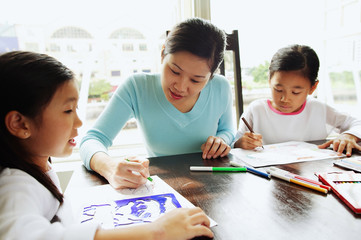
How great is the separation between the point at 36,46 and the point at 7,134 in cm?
143

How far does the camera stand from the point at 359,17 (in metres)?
1.79

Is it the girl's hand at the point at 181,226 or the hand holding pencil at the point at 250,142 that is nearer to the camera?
the girl's hand at the point at 181,226

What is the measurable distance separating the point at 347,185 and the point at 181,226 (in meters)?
0.44

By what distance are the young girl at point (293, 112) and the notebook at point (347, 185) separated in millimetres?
323

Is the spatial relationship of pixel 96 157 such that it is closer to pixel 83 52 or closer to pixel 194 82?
pixel 194 82

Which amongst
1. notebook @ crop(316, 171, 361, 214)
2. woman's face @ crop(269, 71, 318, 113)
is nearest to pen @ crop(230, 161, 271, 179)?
notebook @ crop(316, 171, 361, 214)

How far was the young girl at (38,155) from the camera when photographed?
0.37 metres

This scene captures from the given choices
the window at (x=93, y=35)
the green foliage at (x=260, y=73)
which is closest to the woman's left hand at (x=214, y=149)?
the window at (x=93, y=35)

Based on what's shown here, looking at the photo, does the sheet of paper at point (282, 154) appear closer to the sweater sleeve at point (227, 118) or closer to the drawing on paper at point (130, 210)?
the sweater sleeve at point (227, 118)

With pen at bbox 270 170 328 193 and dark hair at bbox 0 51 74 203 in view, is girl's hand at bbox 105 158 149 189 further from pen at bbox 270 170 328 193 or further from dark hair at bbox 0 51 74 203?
pen at bbox 270 170 328 193

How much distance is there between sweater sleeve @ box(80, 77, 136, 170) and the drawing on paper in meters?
0.28

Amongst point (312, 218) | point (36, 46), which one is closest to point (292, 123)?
point (312, 218)

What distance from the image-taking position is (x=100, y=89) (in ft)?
5.78

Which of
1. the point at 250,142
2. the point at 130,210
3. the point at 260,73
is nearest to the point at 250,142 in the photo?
the point at 250,142
